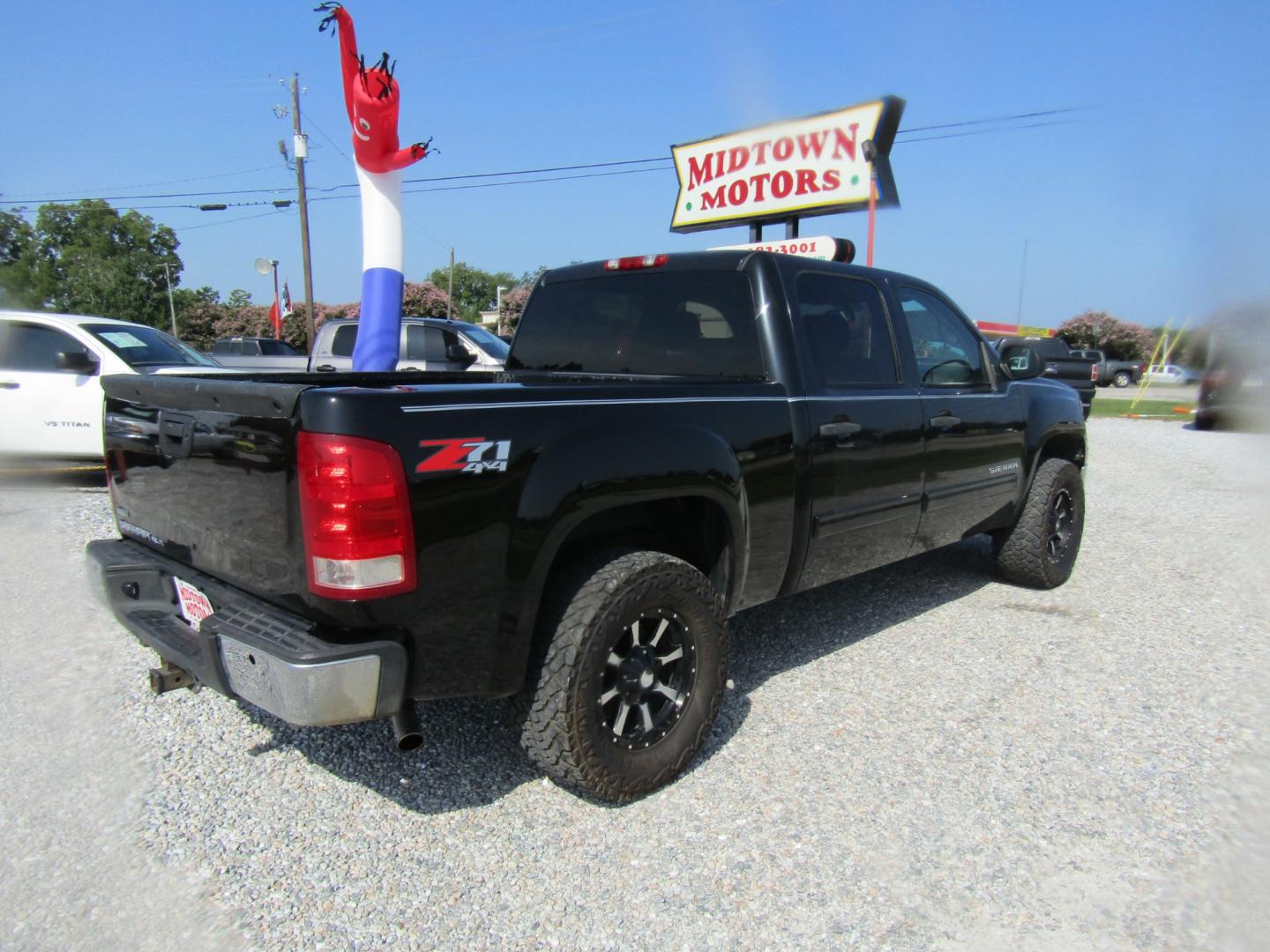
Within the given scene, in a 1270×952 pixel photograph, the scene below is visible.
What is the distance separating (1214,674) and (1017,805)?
177cm

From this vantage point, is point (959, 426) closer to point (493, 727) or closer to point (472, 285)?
point (493, 727)

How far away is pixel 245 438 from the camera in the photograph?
7.86 ft

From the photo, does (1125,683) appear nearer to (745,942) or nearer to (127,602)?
(745,942)

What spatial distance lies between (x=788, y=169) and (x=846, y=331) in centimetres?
1131

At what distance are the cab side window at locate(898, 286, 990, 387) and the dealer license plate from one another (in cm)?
325

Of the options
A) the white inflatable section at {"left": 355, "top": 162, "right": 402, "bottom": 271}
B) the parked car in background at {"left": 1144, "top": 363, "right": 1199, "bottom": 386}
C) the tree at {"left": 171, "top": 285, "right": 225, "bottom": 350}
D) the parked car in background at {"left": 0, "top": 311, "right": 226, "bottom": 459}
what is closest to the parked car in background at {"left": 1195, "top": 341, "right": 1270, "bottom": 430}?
the parked car in background at {"left": 1144, "top": 363, "right": 1199, "bottom": 386}

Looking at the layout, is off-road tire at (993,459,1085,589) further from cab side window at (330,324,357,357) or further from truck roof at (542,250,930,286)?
cab side window at (330,324,357,357)

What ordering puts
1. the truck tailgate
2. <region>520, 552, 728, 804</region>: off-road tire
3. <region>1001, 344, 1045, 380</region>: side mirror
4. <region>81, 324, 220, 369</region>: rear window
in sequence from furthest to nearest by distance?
<region>81, 324, 220, 369</region>: rear window, <region>1001, 344, 1045, 380</region>: side mirror, <region>520, 552, 728, 804</region>: off-road tire, the truck tailgate

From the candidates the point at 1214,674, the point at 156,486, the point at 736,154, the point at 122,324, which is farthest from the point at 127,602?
the point at 736,154

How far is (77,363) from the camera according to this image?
7613 millimetres

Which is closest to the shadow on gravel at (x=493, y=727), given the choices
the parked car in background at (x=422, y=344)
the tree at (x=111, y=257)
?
the parked car in background at (x=422, y=344)

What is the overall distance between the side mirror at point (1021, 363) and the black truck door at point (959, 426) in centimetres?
11

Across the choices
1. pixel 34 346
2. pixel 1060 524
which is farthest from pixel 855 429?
pixel 34 346

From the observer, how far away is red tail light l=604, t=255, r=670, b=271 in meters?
3.82
